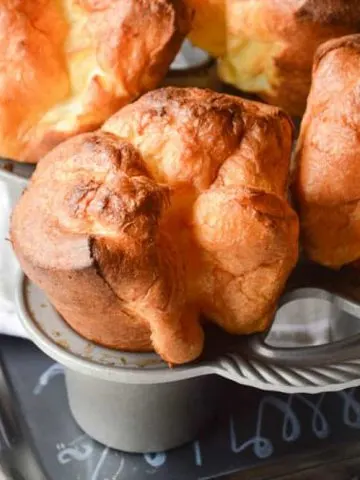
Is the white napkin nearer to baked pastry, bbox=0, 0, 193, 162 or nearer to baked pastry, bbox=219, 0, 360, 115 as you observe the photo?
baked pastry, bbox=0, 0, 193, 162

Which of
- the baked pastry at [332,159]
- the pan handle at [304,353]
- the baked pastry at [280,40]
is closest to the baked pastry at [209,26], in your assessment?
the baked pastry at [280,40]

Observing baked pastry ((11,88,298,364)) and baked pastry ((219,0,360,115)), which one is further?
baked pastry ((219,0,360,115))

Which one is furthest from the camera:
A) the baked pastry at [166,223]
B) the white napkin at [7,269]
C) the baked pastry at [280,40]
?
the white napkin at [7,269]

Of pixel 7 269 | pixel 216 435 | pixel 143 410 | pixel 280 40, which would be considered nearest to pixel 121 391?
pixel 143 410

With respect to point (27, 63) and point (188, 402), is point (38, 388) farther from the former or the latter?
point (27, 63)

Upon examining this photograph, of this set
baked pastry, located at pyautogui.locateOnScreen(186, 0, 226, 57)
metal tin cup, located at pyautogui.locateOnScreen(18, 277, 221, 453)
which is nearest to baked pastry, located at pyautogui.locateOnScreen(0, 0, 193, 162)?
baked pastry, located at pyautogui.locateOnScreen(186, 0, 226, 57)

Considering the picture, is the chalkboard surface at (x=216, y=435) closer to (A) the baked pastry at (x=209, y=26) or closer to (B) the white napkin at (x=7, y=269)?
(B) the white napkin at (x=7, y=269)

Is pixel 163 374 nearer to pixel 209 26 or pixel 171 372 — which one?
pixel 171 372
